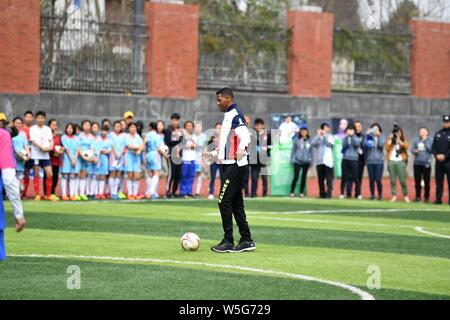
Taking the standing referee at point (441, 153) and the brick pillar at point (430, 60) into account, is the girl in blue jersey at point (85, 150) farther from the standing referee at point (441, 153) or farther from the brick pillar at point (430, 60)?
the brick pillar at point (430, 60)

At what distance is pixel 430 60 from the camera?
40.2m

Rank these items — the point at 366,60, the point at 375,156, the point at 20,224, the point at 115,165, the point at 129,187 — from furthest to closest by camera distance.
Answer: the point at 366,60
the point at 375,156
the point at 129,187
the point at 115,165
the point at 20,224

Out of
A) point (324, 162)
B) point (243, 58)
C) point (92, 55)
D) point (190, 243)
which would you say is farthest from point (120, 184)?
point (190, 243)

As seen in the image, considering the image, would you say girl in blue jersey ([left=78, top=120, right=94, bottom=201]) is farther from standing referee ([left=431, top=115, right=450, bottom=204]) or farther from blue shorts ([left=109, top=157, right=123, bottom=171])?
standing referee ([left=431, top=115, right=450, bottom=204])

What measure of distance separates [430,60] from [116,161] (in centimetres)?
1753

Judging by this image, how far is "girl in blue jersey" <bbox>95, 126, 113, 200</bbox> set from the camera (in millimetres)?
26531

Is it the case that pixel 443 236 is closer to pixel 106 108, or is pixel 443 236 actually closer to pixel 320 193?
pixel 320 193

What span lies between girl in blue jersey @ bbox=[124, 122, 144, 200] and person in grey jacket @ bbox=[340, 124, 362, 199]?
19.1 feet

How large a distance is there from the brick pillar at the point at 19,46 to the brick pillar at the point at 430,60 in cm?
1563

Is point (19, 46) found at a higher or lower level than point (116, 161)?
higher

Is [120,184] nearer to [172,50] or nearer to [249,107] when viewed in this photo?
[172,50]

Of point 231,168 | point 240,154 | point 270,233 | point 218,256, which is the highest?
point 240,154

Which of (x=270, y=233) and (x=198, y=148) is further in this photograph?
(x=198, y=148)

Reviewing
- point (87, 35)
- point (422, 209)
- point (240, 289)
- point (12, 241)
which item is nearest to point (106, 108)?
point (87, 35)
